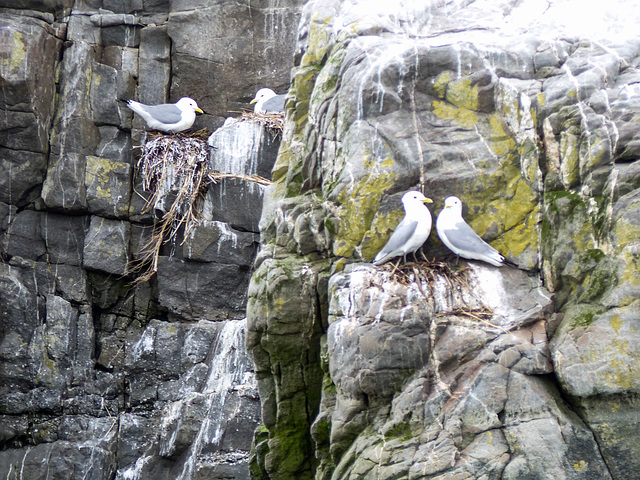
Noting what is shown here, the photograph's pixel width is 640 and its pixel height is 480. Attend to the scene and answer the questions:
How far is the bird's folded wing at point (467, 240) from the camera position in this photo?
4645 millimetres

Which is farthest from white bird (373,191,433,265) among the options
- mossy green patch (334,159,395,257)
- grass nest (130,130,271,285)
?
grass nest (130,130,271,285)

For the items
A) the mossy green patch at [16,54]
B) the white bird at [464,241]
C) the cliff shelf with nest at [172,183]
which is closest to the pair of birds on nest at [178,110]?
the cliff shelf with nest at [172,183]

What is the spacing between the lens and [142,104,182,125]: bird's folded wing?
8266 mm

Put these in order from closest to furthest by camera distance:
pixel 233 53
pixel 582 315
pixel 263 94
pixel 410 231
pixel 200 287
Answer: pixel 582 315, pixel 410 231, pixel 200 287, pixel 263 94, pixel 233 53

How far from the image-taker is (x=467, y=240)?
4.65 metres

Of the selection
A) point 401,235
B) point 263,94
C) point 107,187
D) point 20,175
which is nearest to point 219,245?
point 107,187

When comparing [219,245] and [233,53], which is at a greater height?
[233,53]

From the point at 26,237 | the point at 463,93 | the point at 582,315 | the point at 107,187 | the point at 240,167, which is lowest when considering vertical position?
the point at 582,315

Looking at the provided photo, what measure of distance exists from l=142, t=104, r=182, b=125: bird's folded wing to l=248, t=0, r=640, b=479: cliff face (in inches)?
107

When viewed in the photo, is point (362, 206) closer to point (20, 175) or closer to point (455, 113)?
point (455, 113)

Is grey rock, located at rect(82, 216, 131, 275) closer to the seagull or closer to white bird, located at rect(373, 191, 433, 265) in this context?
the seagull

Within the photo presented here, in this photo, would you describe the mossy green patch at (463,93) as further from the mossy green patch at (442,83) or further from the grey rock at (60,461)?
the grey rock at (60,461)

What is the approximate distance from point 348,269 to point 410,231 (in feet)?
1.79

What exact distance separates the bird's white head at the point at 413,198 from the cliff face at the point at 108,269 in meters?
3.10
